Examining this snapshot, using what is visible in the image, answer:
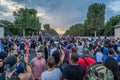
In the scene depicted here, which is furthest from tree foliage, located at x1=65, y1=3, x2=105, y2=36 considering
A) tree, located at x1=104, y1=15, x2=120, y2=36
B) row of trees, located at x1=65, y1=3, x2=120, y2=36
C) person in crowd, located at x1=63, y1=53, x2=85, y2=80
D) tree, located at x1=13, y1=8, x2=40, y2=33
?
person in crowd, located at x1=63, y1=53, x2=85, y2=80

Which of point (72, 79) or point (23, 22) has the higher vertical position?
point (23, 22)

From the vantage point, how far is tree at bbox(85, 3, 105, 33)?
327 feet

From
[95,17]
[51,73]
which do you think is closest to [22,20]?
[95,17]

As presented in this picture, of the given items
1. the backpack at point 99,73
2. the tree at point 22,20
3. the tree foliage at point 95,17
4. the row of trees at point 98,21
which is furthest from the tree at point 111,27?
the backpack at point 99,73

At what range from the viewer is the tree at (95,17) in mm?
99688

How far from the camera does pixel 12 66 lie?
474cm

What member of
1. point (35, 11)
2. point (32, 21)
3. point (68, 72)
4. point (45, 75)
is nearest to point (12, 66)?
point (45, 75)

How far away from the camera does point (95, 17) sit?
340 ft

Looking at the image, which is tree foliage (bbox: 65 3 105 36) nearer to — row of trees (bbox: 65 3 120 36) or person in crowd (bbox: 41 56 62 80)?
row of trees (bbox: 65 3 120 36)

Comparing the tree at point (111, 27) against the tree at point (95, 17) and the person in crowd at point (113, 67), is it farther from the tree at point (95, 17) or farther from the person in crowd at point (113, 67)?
the person in crowd at point (113, 67)

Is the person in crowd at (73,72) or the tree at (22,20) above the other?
the tree at (22,20)

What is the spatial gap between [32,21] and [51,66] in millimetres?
109932

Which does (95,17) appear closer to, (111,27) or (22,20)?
(111,27)

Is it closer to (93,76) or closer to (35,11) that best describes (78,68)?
(93,76)
